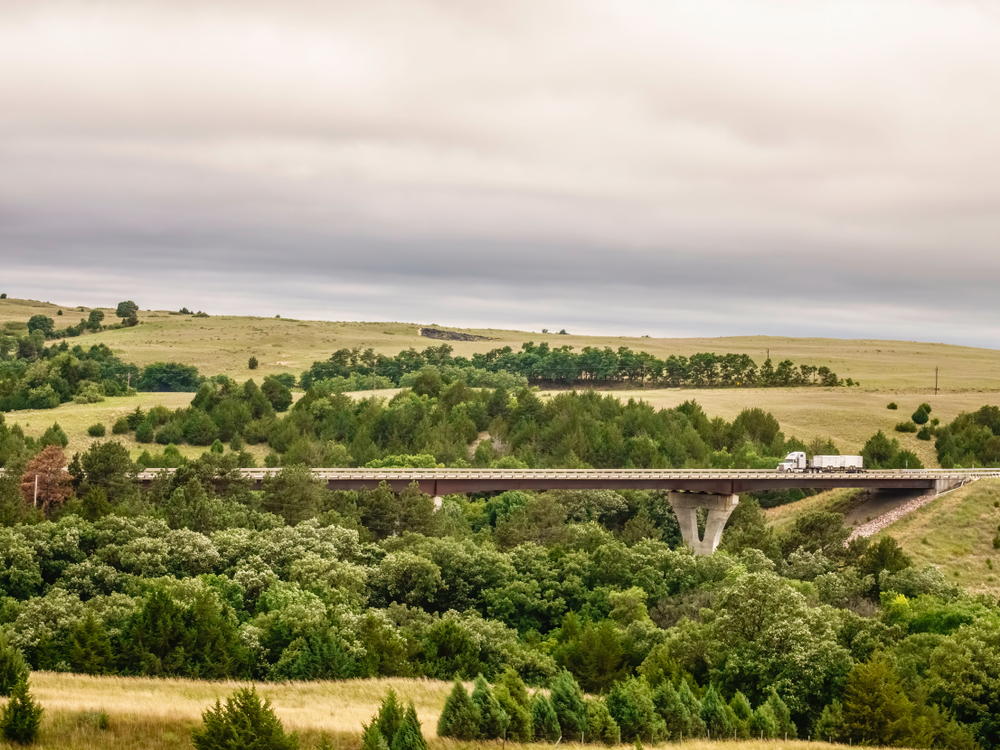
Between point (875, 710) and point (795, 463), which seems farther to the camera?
point (795, 463)

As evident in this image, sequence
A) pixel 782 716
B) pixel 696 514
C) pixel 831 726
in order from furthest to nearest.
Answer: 1. pixel 696 514
2. pixel 782 716
3. pixel 831 726

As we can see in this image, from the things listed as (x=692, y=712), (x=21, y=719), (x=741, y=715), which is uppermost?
(x=21, y=719)

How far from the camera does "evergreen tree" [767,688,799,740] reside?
46281 millimetres

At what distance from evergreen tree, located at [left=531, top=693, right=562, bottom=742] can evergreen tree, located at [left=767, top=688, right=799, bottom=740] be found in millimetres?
Answer: 10865

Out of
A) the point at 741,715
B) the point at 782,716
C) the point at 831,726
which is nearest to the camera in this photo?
the point at 741,715

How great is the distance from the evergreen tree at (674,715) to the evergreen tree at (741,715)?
2.26 m

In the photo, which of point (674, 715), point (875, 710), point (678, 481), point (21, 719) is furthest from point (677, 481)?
point (21, 719)

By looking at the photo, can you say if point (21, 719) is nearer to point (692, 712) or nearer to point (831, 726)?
point (692, 712)

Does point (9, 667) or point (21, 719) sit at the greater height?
point (21, 719)

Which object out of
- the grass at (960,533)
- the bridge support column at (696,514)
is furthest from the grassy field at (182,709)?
the bridge support column at (696,514)

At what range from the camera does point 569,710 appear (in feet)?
136

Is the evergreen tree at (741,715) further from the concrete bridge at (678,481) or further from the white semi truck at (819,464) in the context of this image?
the white semi truck at (819,464)

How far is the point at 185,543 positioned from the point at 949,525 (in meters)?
66.0

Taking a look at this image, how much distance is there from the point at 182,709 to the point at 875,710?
27633 millimetres
